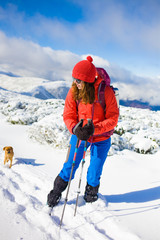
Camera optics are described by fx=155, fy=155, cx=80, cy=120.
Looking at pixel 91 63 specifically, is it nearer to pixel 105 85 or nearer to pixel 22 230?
pixel 105 85

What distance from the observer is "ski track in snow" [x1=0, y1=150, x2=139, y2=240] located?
6.01ft

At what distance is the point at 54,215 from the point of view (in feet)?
7.04

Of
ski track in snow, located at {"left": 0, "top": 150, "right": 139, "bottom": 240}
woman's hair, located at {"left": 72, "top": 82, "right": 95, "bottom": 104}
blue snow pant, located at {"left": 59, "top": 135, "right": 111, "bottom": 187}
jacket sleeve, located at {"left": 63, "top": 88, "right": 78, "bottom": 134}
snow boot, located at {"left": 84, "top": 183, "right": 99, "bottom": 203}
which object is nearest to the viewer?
ski track in snow, located at {"left": 0, "top": 150, "right": 139, "bottom": 240}

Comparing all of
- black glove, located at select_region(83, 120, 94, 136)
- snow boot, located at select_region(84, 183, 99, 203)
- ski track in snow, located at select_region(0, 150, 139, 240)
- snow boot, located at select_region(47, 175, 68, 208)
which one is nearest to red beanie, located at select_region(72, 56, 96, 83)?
black glove, located at select_region(83, 120, 94, 136)

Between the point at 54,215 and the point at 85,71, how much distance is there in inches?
78.7

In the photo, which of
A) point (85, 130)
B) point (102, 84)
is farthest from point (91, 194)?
point (102, 84)

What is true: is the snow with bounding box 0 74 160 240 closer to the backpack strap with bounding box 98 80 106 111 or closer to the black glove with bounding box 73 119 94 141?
the black glove with bounding box 73 119 94 141

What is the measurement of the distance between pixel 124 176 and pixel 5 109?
10.2 m

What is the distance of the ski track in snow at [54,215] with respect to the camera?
6.01 ft

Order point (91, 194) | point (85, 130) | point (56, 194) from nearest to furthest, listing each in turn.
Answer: point (85, 130) → point (56, 194) → point (91, 194)

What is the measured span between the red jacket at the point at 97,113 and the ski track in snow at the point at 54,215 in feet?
3.54

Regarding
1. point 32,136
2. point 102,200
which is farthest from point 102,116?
point 32,136

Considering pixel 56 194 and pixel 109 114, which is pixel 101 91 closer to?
pixel 109 114

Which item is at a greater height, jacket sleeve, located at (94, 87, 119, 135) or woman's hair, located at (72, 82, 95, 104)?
woman's hair, located at (72, 82, 95, 104)
